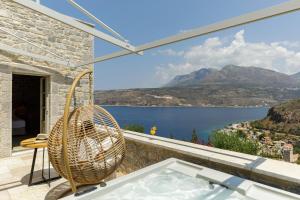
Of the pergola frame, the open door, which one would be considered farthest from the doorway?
the pergola frame

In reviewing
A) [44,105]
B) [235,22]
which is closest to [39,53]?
[44,105]

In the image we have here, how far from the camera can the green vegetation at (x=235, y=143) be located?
4172mm

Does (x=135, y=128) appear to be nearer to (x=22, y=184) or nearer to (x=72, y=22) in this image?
(x=22, y=184)

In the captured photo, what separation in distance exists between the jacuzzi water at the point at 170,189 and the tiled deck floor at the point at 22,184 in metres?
1.22

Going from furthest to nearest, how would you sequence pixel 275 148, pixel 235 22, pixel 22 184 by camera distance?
pixel 275 148 < pixel 22 184 < pixel 235 22

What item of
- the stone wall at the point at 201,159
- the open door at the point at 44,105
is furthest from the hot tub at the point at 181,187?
the open door at the point at 44,105

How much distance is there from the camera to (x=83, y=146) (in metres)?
2.99

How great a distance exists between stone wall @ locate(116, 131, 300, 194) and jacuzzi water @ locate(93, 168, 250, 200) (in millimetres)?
329

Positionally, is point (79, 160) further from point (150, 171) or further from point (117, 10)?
point (117, 10)

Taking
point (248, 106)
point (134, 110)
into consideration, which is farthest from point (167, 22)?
Result: point (248, 106)

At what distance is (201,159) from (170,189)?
24.7 inches

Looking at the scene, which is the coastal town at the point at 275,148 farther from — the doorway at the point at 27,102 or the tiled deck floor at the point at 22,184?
the doorway at the point at 27,102

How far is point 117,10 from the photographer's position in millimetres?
8656

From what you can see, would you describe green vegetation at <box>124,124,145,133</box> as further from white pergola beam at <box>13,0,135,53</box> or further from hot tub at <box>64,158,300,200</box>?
hot tub at <box>64,158,300,200</box>
